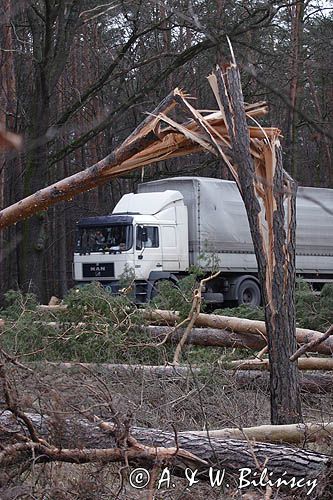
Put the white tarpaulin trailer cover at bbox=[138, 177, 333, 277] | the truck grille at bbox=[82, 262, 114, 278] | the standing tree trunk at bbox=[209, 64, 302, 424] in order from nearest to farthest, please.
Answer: the standing tree trunk at bbox=[209, 64, 302, 424] < the truck grille at bbox=[82, 262, 114, 278] < the white tarpaulin trailer cover at bbox=[138, 177, 333, 277]

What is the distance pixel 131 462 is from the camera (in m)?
4.75

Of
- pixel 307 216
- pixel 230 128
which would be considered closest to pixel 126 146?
pixel 230 128

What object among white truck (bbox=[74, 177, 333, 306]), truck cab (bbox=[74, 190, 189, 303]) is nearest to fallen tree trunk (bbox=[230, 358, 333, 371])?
white truck (bbox=[74, 177, 333, 306])

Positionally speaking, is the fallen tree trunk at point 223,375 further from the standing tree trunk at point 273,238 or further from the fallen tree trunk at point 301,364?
the standing tree trunk at point 273,238

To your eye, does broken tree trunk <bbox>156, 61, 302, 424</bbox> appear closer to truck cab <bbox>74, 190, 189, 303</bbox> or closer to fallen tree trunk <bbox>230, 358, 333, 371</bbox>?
fallen tree trunk <bbox>230, 358, 333, 371</bbox>

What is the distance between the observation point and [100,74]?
22156 millimetres

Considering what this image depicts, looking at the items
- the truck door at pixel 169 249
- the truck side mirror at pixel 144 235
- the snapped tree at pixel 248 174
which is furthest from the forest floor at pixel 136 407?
the truck door at pixel 169 249

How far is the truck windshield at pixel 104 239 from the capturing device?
19906 mm

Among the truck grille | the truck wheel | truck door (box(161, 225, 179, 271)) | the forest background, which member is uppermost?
the forest background

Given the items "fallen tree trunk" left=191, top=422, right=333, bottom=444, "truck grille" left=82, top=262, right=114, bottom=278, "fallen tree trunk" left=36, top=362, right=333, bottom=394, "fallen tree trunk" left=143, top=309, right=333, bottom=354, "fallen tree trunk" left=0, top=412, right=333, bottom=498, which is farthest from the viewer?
"truck grille" left=82, top=262, right=114, bottom=278

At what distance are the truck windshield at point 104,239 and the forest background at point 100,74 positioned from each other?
1.17 meters

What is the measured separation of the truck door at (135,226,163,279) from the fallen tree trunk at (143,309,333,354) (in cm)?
991

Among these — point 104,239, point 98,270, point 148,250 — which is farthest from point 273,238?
point 104,239

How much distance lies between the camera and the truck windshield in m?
19.9
